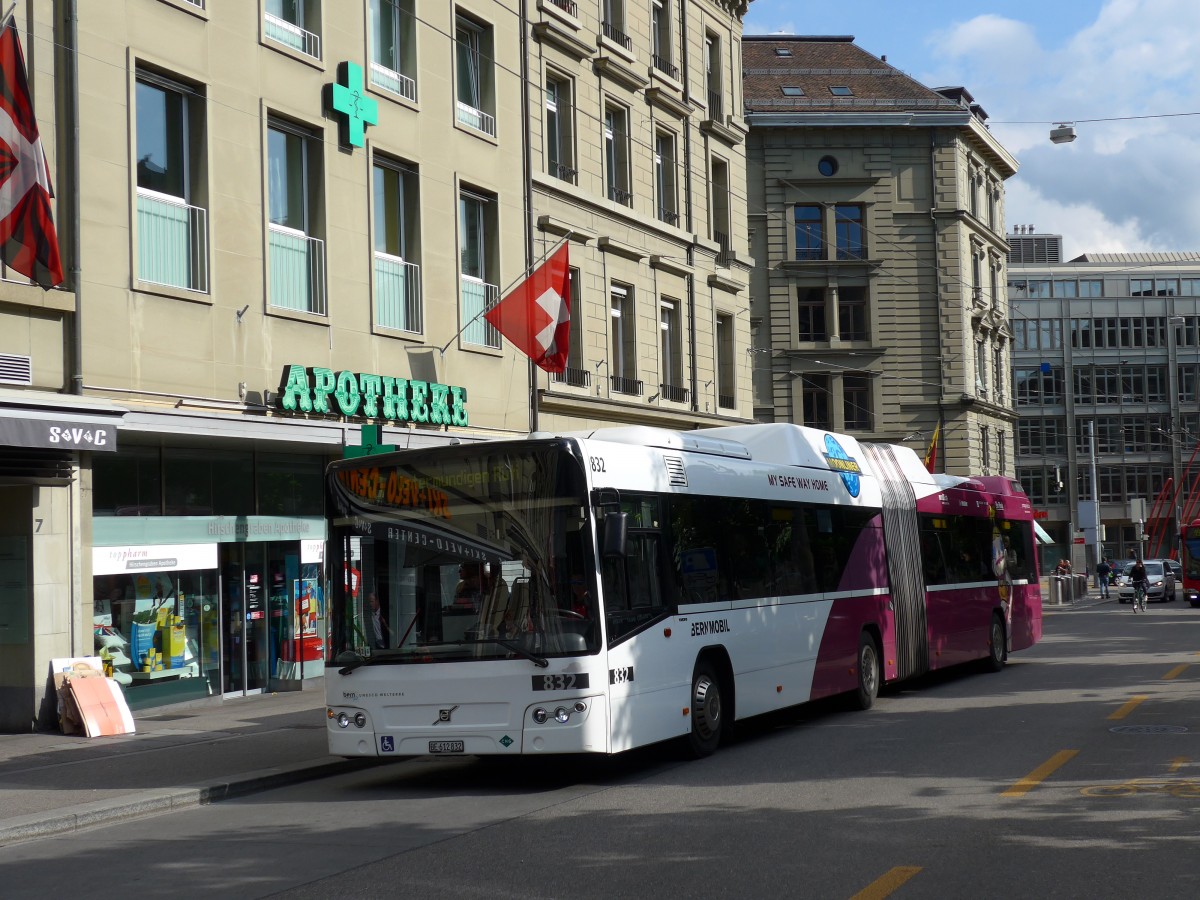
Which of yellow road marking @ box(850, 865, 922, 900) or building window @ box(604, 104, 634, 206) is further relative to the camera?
building window @ box(604, 104, 634, 206)

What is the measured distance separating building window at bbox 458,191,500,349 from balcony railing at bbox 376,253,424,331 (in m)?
1.48

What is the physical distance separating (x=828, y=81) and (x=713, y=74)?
28.0 m

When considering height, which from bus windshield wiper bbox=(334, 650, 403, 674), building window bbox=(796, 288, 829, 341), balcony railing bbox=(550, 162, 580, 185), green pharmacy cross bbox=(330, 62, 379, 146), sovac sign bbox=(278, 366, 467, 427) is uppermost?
building window bbox=(796, 288, 829, 341)

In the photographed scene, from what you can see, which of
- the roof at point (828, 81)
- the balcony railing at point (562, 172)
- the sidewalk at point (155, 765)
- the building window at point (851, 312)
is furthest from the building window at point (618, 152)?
the building window at point (851, 312)

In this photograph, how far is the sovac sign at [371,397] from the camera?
781 inches

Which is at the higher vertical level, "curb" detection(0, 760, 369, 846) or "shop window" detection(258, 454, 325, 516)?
"shop window" detection(258, 454, 325, 516)

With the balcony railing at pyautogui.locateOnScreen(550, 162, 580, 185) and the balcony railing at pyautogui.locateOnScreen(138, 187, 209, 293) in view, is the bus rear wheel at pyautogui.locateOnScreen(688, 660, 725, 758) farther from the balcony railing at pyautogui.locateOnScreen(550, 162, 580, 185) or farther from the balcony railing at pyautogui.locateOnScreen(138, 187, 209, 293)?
the balcony railing at pyautogui.locateOnScreen(550, 162, 580, 185)

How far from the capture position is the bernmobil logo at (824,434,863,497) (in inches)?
700

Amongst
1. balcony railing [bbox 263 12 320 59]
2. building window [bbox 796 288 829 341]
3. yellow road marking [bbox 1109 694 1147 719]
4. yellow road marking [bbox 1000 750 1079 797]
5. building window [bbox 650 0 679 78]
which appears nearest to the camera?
yellow road marking [bbox 1000 750 1079 797]

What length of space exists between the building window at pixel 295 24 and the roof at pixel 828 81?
39.4m

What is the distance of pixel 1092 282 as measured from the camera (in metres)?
98.6

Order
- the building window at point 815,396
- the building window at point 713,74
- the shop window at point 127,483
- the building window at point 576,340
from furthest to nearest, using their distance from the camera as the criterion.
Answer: the building window at point 815,396, the building window at point 713,74, the building window at point 576,340, the shop window at point 127,483

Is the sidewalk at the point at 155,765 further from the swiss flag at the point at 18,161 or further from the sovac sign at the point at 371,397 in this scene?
the swiss flag at the point at 18,161

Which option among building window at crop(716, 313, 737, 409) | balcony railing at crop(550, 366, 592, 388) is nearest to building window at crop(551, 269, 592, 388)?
balcony railing at crop(550, 366, 592, 388)
